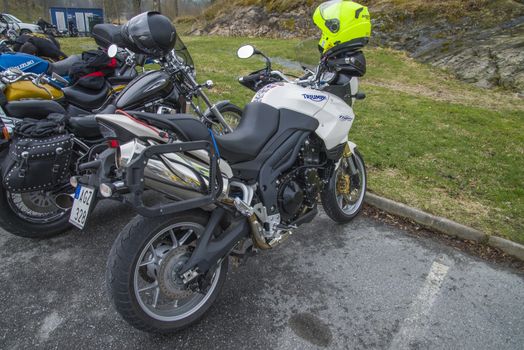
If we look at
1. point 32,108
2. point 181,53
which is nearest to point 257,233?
point 181,53

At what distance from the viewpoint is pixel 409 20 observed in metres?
14.6

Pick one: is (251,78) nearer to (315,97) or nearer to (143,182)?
(315,97)

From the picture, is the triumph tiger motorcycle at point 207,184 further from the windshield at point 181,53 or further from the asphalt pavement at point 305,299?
the windshield at point 181,53

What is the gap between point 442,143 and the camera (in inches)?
220

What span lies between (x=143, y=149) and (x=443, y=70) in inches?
431

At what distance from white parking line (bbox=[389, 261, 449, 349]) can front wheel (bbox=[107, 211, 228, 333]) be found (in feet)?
3.84

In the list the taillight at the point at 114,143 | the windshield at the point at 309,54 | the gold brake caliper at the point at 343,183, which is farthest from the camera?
the windshield at the point at 309,54

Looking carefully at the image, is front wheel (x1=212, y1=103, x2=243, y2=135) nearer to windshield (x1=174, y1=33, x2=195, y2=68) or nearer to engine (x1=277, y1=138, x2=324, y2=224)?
windshield (x1=174, y1=33, x2=195, y2=68)

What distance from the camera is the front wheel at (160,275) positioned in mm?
2010

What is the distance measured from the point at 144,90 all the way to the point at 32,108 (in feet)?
3.20

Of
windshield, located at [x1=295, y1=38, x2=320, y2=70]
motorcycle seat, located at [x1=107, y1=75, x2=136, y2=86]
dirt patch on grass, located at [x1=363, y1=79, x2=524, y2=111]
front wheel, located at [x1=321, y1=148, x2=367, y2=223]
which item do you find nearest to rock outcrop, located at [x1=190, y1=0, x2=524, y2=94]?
dirt patch on grass, located at [x1=363, y1=79, x2=524, y2=111]

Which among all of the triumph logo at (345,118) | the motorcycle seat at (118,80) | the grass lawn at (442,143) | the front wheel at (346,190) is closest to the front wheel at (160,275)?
the front wheel at (346,190)

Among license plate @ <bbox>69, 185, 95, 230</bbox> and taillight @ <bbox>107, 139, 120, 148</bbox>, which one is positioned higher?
taillight @ <bbox>107, 139, 120, 148</bbox>

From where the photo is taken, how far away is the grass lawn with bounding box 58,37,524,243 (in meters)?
3.97
